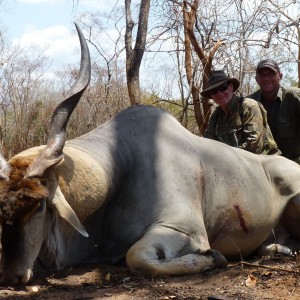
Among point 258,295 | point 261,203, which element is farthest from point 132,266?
point 261,203

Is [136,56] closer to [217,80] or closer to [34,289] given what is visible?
[217,80]

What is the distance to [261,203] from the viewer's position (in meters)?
5.14

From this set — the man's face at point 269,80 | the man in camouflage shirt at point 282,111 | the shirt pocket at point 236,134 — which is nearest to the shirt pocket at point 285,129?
the man in camouflage shirt at point 282,111

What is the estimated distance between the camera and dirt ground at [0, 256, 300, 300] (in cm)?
355

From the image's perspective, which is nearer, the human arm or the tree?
the human arm

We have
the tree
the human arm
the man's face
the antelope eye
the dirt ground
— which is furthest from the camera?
the tree

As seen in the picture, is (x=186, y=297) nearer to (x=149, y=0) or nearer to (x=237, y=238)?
(x=237, y=238)

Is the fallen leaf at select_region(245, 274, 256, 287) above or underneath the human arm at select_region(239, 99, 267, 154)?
underneath

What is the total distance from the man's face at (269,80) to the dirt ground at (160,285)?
2785 millimetres

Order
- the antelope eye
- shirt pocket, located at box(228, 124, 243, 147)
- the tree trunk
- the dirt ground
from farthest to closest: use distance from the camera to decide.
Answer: the tree trunk → shirt pocket, located at box(228, 124, 243, 147) → the antelope eye → the dirt ground

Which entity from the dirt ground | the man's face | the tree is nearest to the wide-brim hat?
the man's face

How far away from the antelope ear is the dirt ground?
33 centimetres

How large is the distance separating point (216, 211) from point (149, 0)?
5.10 metres

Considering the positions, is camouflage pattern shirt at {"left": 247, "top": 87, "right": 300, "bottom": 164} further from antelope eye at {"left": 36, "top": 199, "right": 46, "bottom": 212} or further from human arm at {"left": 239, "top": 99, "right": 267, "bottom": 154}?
antelope eye at {"left": 36, "top": 199, "right": 46, "bottom": 212}
